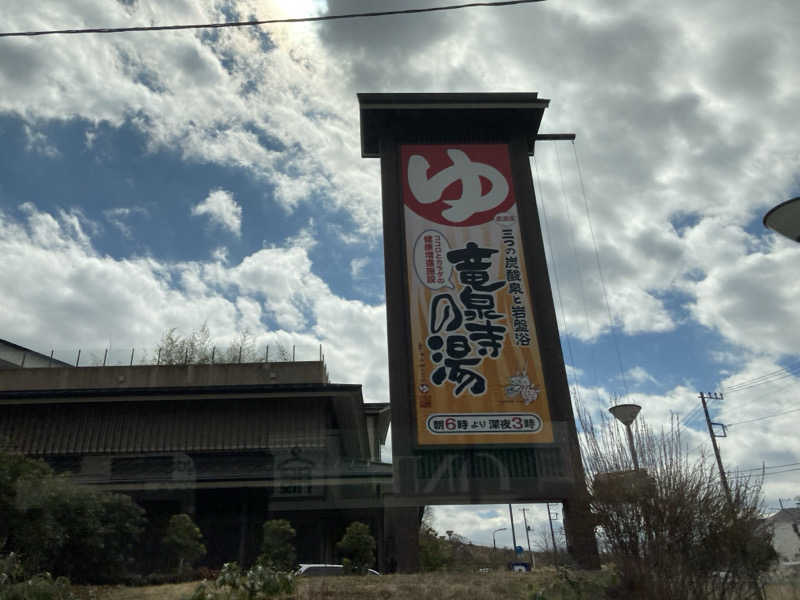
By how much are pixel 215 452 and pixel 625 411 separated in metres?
15.8

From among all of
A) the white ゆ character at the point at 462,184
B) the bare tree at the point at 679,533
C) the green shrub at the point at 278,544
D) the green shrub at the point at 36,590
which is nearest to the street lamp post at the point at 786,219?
the bare tree at the point at 679,533

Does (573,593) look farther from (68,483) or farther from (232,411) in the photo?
(232,411)

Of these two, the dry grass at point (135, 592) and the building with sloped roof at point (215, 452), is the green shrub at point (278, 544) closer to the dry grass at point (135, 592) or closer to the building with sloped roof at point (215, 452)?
the building with sloped roof at point (215, 452)

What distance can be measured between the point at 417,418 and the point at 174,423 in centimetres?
1030

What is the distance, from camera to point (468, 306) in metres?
22.6

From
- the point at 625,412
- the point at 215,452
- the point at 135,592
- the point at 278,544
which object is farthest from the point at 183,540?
the point at 625,412

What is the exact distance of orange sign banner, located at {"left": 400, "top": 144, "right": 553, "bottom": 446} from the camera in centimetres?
2116

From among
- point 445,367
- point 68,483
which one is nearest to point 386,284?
point 445,367

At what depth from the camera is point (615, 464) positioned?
12195 millimetres

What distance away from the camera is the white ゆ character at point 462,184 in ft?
79.6

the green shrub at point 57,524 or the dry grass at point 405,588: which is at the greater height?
the green shrub at point 57,524

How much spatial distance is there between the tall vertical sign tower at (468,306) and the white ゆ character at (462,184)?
44 mm

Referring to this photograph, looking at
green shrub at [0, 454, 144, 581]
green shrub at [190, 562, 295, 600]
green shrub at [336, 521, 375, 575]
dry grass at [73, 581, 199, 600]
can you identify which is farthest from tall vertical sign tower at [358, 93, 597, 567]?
green shrub at [190, 562, 295, 600]

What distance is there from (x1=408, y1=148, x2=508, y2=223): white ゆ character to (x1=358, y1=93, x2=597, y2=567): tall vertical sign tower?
0.14 ft
